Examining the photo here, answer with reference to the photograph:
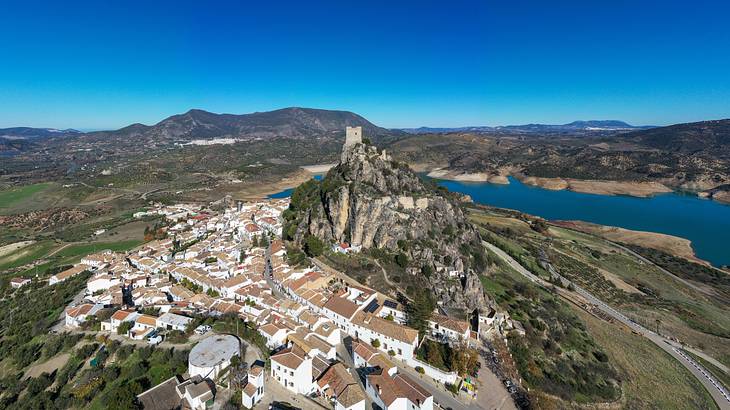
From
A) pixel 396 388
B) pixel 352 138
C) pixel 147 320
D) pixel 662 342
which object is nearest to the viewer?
pixel 396 388

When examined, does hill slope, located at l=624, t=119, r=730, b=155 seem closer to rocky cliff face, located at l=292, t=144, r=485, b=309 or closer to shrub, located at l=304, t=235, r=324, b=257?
rocky cliff face, located at l=292, t=144, r=485, b=309

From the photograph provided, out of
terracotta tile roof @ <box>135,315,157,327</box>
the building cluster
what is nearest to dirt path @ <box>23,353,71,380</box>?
the building cluster

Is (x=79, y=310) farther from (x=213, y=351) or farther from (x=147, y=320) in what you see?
(x=213, y=351)

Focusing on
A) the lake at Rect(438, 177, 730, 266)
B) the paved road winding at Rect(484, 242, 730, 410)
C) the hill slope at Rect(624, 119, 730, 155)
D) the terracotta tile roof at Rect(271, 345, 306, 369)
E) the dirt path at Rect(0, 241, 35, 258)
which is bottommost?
the lake at Rect(438, 177, 730, 266)

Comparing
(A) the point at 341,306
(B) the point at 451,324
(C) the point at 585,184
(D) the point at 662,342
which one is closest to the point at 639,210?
(C) the point at 585,184

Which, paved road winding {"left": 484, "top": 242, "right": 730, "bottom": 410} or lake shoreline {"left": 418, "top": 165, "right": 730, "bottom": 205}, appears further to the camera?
lake shoreline {"left": 418, "top": 165, "right": 730, "bottom": 205}

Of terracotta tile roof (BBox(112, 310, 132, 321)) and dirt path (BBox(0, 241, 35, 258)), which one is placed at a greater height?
terracotta tile roof (BBox(112, 310, 132, 321))

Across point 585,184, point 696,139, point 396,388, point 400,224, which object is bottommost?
point 585,184
